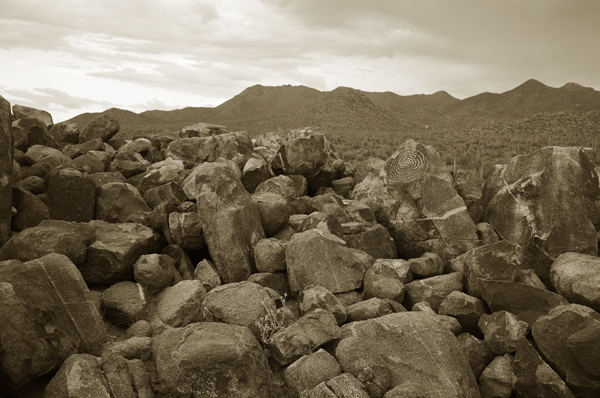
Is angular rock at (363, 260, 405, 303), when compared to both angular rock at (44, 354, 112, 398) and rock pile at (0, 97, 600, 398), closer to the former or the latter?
rock pile at (0, 97, 600, 398)

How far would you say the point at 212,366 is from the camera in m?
5.15

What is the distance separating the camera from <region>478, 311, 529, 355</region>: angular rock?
5828 millimetres

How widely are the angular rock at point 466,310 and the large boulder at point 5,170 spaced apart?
7.09 meters

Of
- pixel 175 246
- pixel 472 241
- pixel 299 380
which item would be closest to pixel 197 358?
pixel 299 380

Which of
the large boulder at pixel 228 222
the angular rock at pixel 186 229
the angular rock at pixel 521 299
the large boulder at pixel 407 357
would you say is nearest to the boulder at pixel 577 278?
the angular rock at pixel 521 299

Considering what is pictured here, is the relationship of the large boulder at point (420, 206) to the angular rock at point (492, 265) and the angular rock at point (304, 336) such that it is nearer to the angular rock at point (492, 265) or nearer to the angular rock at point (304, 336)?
the angular rock at point (492, 265)

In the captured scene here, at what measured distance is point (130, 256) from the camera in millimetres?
7098

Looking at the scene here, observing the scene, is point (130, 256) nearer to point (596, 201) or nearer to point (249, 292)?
point (249, 292)

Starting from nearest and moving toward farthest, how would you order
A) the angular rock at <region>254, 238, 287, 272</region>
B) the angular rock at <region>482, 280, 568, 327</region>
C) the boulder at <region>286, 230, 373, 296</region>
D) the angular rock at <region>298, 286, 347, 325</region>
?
the angular rock at <region>298, 286, 347, 325</region> < the angular rock at <region>482, 280, 568, 327</region> < the boulder at <region>286, 230, 373, 296</region> < the angular rock at <region>254, 238, 287, 272</region>

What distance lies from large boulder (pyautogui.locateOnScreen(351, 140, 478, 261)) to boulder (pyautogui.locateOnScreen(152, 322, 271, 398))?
4.31 metres

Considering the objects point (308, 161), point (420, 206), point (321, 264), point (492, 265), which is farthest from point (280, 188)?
point (492, 265)

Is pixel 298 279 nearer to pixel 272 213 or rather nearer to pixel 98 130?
pixel 272 213

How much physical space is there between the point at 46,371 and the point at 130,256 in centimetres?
223

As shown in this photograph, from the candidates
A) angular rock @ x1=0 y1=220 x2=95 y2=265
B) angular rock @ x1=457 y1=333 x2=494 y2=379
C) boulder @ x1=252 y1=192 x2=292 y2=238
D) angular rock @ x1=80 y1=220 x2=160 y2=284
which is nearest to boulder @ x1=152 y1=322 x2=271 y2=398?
angular rock @ x1=80 y1=220 x2=160 y2=284
